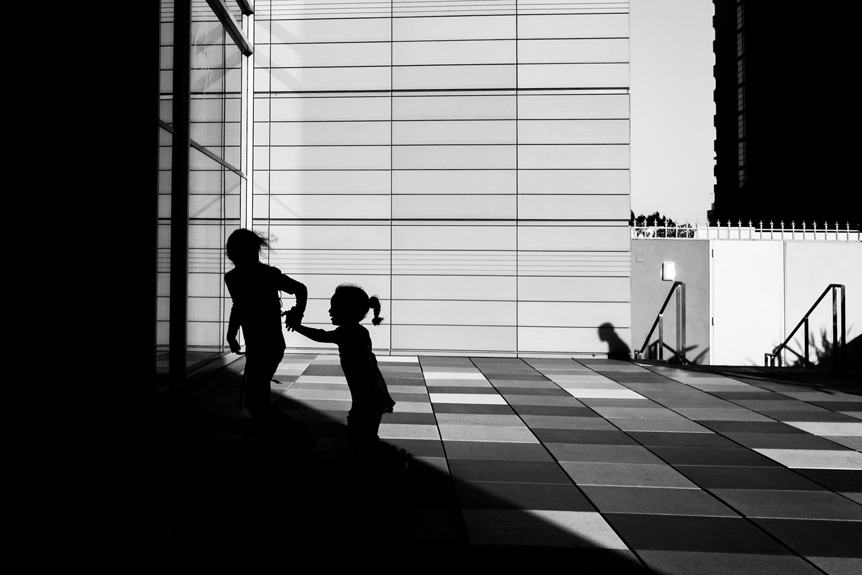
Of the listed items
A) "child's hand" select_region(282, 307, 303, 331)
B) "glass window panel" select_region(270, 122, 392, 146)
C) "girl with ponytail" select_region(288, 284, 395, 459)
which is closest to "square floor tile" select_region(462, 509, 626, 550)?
"girl with ponytail" select_region(288, 284, 395, 459)

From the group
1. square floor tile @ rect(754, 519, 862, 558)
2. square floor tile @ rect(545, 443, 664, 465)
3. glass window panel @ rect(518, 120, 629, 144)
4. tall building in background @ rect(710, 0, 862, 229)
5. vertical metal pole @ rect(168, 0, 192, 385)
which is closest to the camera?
square floor tile @ rect(754, 519, 862, 558)

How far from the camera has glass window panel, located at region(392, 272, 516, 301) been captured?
490 inches

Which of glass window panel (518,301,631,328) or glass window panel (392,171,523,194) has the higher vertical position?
glass window panel (392,171,523,194)

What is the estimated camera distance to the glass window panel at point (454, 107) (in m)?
12.4

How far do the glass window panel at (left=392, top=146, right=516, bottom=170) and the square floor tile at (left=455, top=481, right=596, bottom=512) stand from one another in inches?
349

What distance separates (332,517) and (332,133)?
9960 mm

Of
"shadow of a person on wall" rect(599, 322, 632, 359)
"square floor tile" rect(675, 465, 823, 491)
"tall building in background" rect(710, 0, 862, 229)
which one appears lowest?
"square floor tile" rect(675, 465, 823, 491)

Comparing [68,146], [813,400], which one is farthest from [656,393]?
[68,146]

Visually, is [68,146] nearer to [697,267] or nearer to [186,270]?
[186,270]

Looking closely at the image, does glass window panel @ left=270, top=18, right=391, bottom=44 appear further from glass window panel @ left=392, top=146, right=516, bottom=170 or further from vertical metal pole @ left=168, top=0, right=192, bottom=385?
vertical metal pole @ left=168, top=0, right=192, bottom=385

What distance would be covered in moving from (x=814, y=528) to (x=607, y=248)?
9093 mm

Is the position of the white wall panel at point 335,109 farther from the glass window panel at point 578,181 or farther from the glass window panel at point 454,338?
the glass window panel at point 454,338

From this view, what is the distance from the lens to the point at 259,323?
4.40m

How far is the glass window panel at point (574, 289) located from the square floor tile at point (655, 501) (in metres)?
8.26
